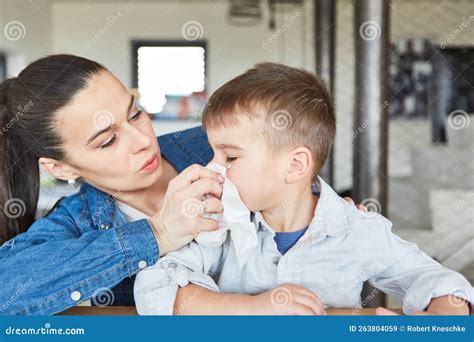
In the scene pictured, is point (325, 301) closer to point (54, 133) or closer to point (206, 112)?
point (206, 112)

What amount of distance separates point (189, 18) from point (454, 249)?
3959 mm

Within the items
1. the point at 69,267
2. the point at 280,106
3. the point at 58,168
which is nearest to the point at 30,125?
the point at 58,168

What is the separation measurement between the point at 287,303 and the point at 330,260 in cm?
14

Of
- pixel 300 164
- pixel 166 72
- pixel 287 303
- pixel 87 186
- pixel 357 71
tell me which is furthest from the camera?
pixel 357 71

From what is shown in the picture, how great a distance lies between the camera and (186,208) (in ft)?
2.19

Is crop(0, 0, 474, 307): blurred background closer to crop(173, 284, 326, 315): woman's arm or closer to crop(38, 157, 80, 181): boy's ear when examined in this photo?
crop(38, 157, 80, 181): boy's ear

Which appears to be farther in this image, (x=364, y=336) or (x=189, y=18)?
(x=189, y=18)

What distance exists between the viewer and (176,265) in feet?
2.28

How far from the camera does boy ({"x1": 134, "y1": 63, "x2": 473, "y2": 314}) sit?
675 millimetres

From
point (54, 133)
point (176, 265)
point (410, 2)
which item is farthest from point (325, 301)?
point (410, 2)

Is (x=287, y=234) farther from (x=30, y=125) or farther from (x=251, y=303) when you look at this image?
(x=30, y=125)

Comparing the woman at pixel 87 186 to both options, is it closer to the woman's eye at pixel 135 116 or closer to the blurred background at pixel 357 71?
the woman's eye at pixel 135 116

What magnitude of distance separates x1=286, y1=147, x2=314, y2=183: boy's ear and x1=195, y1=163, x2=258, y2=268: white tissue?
7 centimetres

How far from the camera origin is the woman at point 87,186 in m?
0.69
